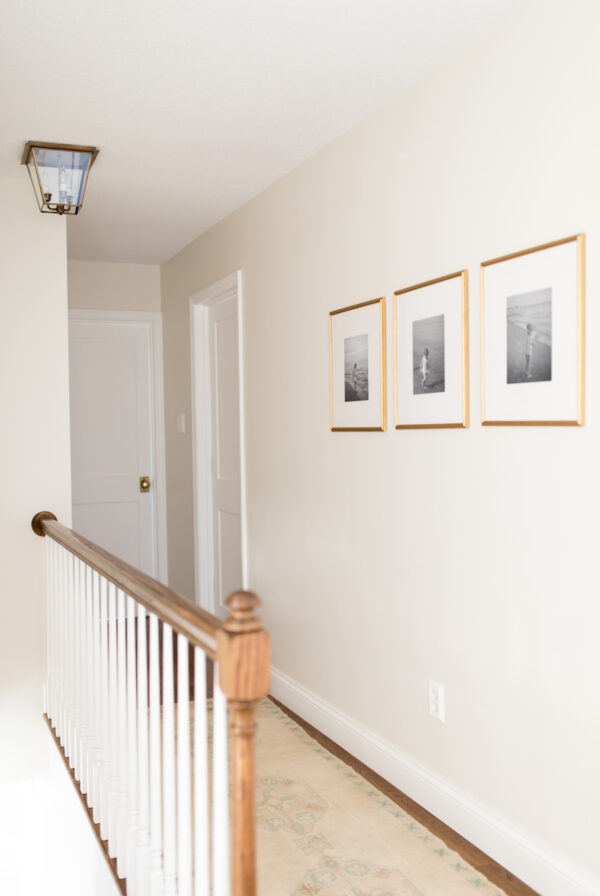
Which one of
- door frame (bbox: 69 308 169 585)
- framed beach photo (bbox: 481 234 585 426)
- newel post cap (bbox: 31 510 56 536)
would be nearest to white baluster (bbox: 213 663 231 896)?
framed beach photo (bbox: 481 234 585 426)

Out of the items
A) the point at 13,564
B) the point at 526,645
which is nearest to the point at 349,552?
the point at 526,645

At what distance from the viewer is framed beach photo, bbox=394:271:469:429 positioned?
2523 millimetres

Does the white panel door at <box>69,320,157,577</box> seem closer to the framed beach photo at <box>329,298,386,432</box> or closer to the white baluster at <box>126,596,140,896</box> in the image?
the framed beach photo at <box>329,298,386,432</box>

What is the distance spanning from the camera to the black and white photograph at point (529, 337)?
7.10ft

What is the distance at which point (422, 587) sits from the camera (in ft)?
9.14

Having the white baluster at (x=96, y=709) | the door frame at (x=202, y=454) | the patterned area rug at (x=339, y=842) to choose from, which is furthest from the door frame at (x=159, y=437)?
the white baluster at (x=96, y=709)

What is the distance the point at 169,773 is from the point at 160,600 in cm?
39

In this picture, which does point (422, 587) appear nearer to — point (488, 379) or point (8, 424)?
point (488, 379)

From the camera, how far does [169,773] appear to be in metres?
1.80

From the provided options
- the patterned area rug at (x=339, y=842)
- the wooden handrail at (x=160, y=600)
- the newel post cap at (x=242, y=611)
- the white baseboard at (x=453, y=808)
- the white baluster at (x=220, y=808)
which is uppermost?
the newel post cap at (x=242, y=611)

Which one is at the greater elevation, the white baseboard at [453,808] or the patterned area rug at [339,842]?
the white baseboard at [453,808]

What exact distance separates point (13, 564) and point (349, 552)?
1.61 meters

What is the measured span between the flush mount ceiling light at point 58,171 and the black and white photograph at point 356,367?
4.40ft

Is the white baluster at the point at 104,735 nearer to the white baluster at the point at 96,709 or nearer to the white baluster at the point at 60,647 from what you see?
the white baluster at the point at 96,709
